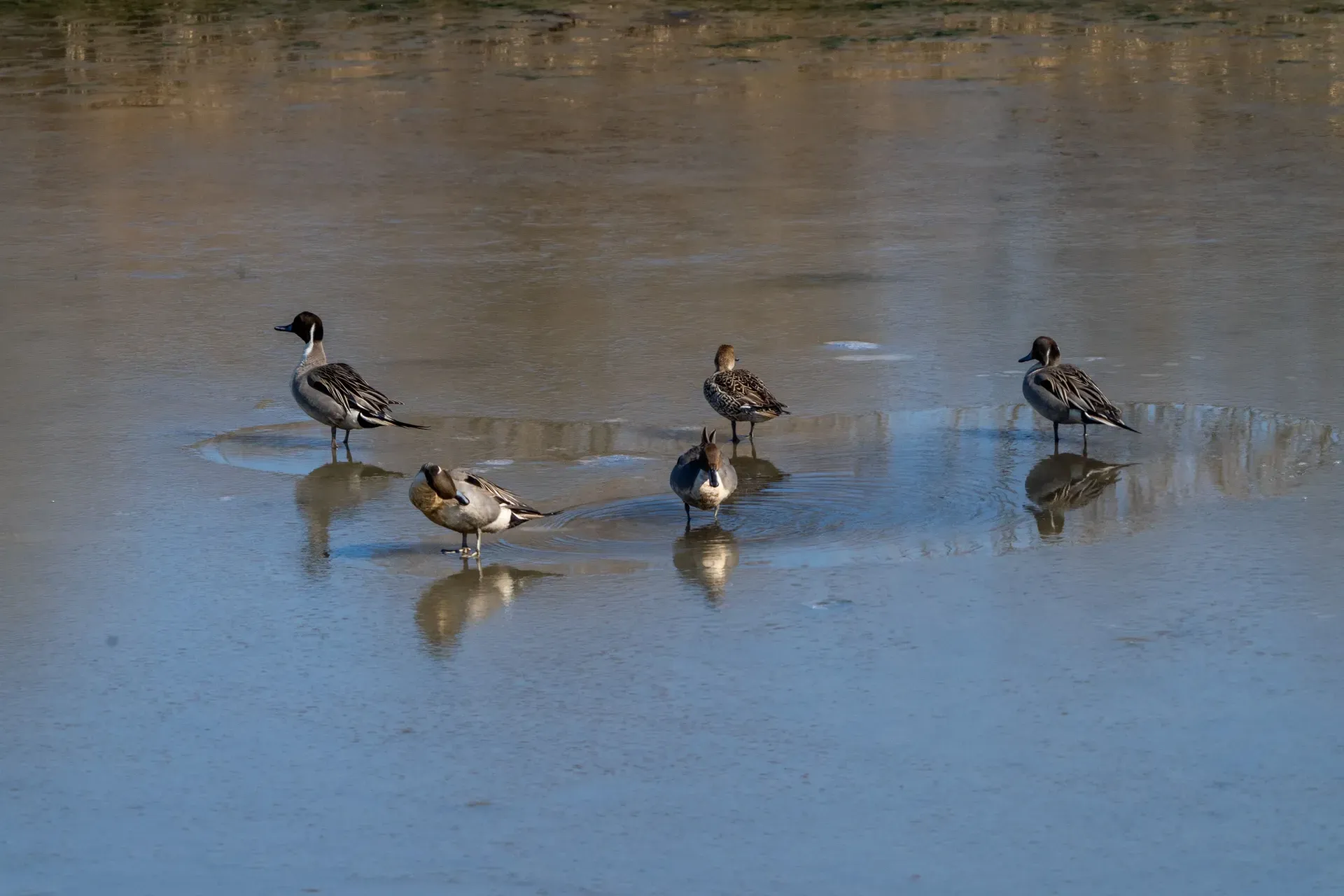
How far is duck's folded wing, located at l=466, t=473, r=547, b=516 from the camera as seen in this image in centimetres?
765

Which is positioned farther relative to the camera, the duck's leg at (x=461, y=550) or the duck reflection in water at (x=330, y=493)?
the duck reflection in water at (x=330, y=493)

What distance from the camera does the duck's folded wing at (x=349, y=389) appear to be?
30.5 feet

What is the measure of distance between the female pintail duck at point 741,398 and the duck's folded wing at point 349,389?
1.52m

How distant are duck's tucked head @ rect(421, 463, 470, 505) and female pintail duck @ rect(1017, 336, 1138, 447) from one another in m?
2.97

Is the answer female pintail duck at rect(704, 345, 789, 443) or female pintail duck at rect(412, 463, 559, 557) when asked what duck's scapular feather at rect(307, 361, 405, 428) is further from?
female pintail duck at rect(412, 463, 559, 557)

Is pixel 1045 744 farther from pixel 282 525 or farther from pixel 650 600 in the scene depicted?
pixel 282 525

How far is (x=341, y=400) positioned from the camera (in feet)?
30.6

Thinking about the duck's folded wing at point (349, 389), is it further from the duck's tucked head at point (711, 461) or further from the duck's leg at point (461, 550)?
the duck's tucked head at point (711, 461)

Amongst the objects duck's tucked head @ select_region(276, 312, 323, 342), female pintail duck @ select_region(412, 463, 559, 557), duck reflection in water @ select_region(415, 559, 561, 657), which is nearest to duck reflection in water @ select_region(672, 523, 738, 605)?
duck reflection in water @ select_region(415, 559, 561, 657)

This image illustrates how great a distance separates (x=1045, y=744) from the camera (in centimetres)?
562

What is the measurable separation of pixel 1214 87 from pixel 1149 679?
15337 millimetres

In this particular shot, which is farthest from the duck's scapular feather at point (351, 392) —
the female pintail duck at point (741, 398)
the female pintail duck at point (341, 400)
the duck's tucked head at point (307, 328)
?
the female pintail duck at point (741, 398)

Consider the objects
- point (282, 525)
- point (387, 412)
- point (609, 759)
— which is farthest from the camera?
point (387, 412)

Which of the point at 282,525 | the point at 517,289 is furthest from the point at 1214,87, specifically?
the point at 282,525
